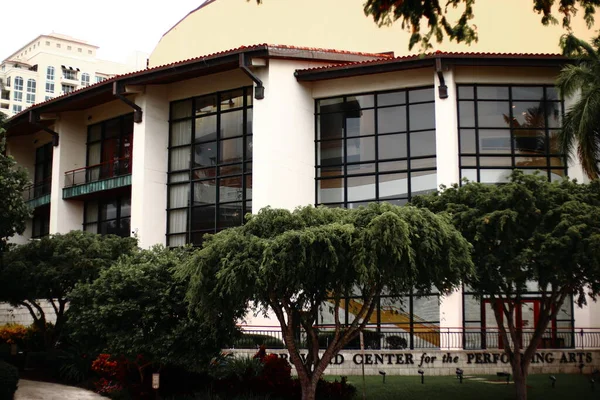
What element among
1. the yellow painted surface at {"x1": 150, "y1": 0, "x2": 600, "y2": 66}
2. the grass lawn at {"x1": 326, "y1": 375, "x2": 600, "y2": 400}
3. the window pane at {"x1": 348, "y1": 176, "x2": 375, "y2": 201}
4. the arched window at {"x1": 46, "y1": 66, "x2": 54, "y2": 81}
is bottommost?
the grass lawn at {"x1": 326, "y1": 375, "x2": 600, "y2": 400}

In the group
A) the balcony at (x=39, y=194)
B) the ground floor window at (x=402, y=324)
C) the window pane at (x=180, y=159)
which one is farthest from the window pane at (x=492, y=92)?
the balcony at (x=39, y=194)

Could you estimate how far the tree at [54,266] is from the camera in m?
27.8

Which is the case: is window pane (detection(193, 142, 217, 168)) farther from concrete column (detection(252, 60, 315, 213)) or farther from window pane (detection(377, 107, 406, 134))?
window pane (detection(377, 107, 406, 134))

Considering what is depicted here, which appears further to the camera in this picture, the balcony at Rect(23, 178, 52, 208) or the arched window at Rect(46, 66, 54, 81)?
the arched window at Rect(46, 66, 54, 81)

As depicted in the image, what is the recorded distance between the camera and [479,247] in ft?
70.3

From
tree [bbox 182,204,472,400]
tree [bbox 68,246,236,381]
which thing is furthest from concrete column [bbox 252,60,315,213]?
tree [bbox 182,204,472,400]

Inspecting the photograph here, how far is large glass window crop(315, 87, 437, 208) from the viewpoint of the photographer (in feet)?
103

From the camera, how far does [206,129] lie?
3531 centimetres

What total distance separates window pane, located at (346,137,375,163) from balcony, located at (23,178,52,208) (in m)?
19.4

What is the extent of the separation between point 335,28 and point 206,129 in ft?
30.3

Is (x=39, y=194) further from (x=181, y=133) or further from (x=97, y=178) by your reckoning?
(x=181, y=133)

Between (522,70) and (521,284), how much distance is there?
13.4 meters

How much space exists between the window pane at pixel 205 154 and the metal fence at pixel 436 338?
926cm

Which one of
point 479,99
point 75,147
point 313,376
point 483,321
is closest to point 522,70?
point 479,99
